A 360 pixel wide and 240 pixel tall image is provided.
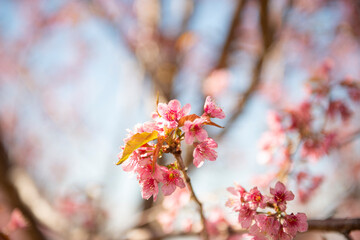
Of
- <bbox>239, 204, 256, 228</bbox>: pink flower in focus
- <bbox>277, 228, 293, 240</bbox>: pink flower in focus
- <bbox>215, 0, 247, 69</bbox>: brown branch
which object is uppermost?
<bbox>215, 0, 247, 69</bbox>: brown branch

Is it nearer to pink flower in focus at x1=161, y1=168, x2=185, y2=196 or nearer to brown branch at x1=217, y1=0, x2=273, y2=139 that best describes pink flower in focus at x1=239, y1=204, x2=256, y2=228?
pink flower in focus at x1=161, y1=168, x2=185, y2=196

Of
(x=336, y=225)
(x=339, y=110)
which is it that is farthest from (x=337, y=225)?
(x=339, y=110)

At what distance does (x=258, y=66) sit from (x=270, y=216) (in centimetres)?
213

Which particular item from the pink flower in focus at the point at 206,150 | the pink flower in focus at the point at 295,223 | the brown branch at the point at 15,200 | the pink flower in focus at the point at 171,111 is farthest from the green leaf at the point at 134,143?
the brown branch at the point at 15,200

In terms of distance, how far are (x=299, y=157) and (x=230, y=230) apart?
0.81m

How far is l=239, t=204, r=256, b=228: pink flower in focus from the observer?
0.98m

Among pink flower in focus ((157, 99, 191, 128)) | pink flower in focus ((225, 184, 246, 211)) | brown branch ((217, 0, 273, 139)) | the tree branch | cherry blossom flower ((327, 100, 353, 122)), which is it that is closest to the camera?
pink flower in focus ((157, 99, 191, 128))

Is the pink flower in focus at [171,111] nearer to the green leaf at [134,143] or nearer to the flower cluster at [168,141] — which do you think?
the flower cluster at [168,141]

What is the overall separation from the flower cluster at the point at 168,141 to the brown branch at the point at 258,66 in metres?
1.88

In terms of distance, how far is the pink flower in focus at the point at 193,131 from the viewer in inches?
31.8

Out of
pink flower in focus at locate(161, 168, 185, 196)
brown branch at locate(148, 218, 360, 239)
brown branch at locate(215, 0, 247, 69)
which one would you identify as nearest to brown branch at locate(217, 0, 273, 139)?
brown branch at locate(215, 0, 247, 69)

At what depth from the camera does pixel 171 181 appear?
3.08 ft

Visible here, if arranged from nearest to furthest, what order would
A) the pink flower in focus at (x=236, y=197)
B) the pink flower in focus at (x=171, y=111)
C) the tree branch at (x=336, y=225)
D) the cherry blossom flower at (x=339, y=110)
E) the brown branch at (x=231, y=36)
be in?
the pink flower in focus at (x=171, y=111)
the pink flower in focus at (x=236, y=197)
the tree branch at (x=336, y=225)
the cherry blossom flower at (x=339, y=110)
the brown branch at (x=231, y=36)

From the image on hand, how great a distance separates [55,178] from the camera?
923 cm
